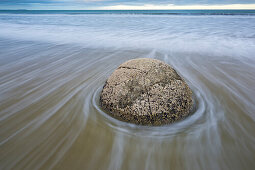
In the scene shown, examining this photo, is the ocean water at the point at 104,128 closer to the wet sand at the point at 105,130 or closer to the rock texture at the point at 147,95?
→ the wet sand at the point at 105,130

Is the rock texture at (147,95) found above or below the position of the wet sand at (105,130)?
above

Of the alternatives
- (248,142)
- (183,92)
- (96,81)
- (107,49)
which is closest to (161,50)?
(107,49)

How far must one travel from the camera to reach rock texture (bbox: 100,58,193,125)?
2104mm

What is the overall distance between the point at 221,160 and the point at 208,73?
9.17ft

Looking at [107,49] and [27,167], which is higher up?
[107,49]

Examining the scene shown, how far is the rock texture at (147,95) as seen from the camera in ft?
6.90

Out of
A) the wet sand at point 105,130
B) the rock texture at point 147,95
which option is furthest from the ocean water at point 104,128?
the rock texture at point 147,95

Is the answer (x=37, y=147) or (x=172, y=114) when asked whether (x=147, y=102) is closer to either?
(x=172, y=114)

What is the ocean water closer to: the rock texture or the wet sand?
the wet sand

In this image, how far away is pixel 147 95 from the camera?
2111 millimetres

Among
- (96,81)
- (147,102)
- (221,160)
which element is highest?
(147,102)

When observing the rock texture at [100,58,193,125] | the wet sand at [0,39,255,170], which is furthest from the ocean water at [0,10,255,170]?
the rock texture at [100,58,193,125]

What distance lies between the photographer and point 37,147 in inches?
78.0

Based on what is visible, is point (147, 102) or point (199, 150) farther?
point (147, 102)
